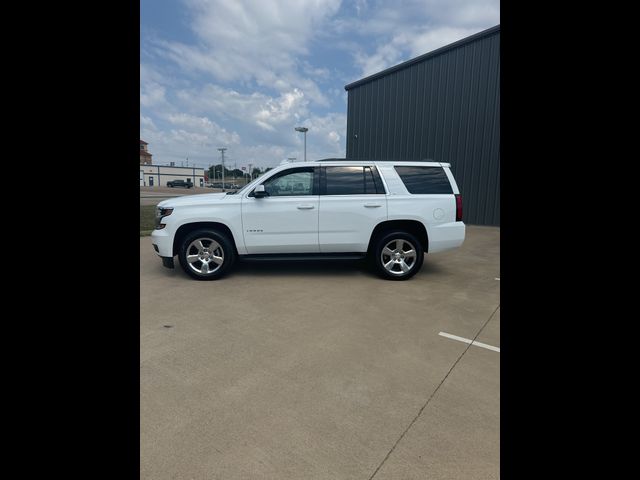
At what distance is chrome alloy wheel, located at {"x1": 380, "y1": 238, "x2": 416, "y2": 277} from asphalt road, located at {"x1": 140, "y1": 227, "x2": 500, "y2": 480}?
0.58 metres

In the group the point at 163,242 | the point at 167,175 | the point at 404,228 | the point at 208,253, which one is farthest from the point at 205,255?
the point at 167,175

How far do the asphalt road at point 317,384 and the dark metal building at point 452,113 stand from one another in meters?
9.30

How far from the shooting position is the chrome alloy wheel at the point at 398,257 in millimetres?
5512

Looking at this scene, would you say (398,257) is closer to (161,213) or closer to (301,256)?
(301,256)

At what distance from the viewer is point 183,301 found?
14.6 feet

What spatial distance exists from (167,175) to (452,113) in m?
70.7

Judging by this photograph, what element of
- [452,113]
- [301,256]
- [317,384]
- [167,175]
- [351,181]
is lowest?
[317,384]

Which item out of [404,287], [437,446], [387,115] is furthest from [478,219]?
[437,446]

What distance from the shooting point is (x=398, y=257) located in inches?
218

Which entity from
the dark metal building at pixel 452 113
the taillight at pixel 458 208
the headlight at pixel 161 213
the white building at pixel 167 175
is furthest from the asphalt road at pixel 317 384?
the white building at pixel 167 175

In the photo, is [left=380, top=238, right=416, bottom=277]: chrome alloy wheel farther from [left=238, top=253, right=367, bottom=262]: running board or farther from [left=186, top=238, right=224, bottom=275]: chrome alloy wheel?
[left=186, top=238, right=224, bottom=275]: chrome alloy wheel
